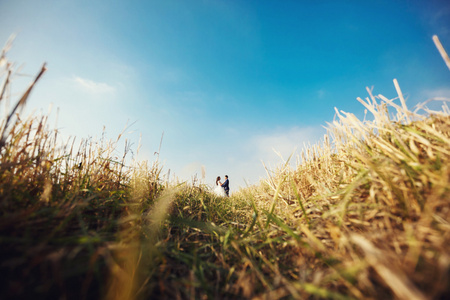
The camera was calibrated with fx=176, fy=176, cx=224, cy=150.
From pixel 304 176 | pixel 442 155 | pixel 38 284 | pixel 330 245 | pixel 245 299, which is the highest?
pixel 304 176

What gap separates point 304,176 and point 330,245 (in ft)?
5.36

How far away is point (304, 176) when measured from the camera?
2.72 metres

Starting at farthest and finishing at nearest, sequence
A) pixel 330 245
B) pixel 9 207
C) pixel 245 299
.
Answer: pixel 330 245 < pixel 9 207 < pixel 245 299

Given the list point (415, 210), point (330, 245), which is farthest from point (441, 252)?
point (330, 245)

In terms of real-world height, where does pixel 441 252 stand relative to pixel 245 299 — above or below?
above

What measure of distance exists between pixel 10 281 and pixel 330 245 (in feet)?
5.49

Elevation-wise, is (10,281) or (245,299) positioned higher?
(10,281)

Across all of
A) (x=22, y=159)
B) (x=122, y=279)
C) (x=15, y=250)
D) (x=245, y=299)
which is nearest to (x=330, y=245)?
(x=245, y=299)

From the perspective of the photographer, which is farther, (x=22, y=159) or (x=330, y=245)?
(x=22, y=159)

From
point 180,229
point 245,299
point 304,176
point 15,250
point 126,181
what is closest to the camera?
point 15,250

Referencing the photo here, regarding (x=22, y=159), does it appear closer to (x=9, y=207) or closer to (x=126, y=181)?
(x=9, y=207)

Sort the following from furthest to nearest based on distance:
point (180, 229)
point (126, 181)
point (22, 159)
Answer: point (126, 181) < point (180, 229) < point (22, 159)

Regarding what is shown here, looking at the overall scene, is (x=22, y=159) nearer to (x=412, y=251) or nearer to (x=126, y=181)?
(x=126, y=181)

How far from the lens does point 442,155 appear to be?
3.73ft
